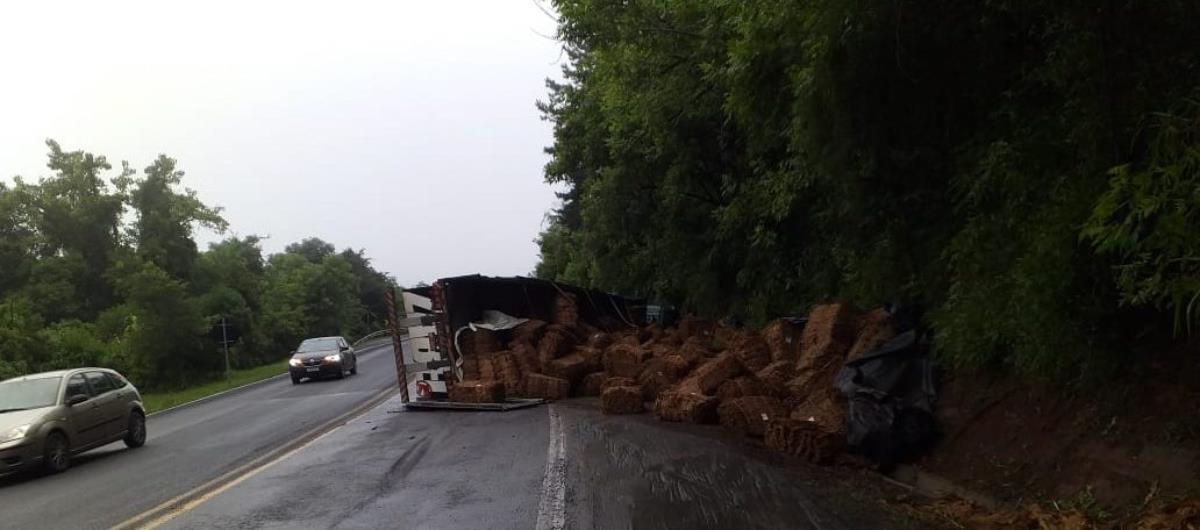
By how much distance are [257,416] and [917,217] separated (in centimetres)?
1386

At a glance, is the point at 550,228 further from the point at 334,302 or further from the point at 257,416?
the point at 257,416

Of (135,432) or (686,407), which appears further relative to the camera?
(135,432)

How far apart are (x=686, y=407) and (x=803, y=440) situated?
3.23 m

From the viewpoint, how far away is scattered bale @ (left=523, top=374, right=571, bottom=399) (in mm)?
16109

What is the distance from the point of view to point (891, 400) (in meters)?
8.72

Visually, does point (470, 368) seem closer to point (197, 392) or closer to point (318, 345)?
point (318, 345)

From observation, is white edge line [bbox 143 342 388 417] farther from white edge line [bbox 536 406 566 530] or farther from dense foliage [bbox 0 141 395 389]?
white edge line [bbox 536 406 566 530]

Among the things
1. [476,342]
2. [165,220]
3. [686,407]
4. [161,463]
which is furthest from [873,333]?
[165,220]

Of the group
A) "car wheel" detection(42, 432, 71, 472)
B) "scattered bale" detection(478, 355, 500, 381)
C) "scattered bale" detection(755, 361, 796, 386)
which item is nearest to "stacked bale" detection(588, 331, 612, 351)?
"scattered bale" detection(478, 355, 500, 381)

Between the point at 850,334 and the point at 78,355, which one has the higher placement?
the point at 78,355

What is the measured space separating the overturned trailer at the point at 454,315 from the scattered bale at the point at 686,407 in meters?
4.76

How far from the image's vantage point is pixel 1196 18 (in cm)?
621

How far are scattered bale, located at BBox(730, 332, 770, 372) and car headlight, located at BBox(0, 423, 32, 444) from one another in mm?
9860

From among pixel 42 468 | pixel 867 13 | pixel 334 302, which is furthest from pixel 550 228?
pixel 867 13
